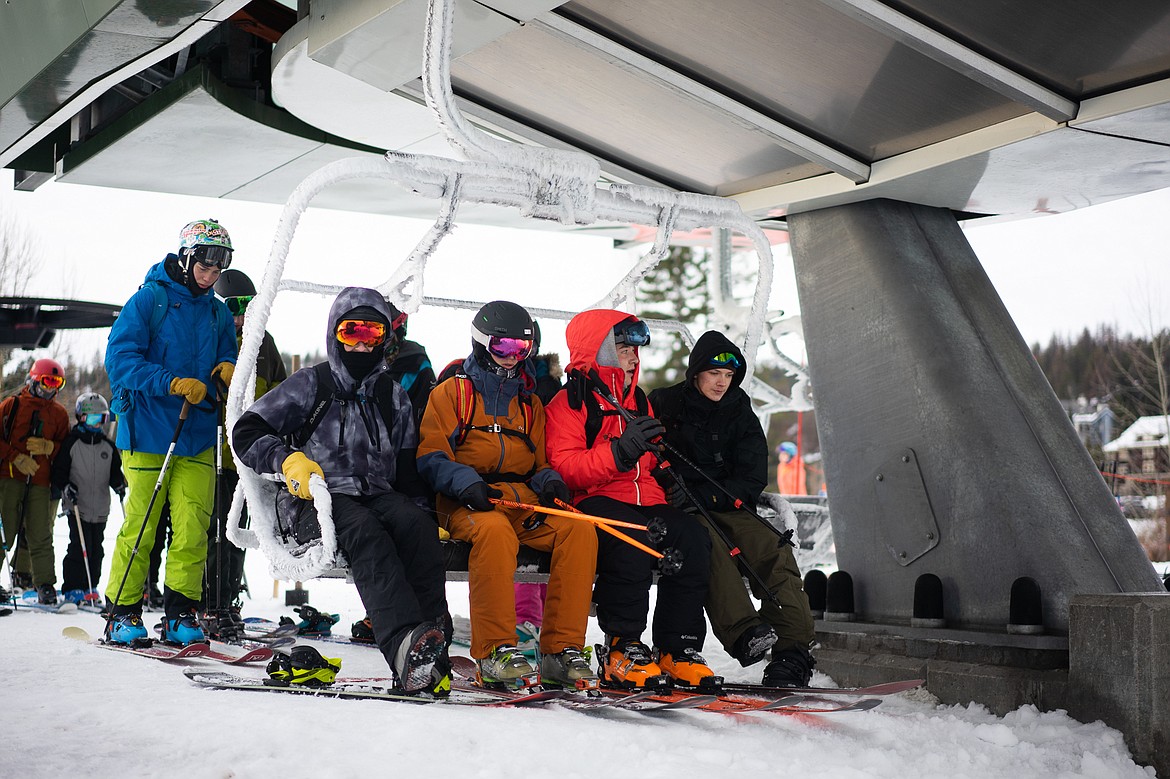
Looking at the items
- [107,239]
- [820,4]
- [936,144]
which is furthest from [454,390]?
[107,239]

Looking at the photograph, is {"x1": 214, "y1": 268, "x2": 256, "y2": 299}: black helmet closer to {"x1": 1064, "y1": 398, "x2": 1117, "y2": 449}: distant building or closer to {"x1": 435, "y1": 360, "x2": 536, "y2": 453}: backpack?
{"x1": 435, "y1": 360, "x2": 536, "y2": 453}: backpack

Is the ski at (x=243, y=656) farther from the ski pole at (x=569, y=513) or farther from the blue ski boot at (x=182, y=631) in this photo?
the ski pole at (x=569, y=513)

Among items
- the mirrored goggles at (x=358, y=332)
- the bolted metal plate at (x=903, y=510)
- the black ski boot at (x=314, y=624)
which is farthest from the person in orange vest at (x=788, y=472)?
the mirrored goggles at (x=358, y=332)

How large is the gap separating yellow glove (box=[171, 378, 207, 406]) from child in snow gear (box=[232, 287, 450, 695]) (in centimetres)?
128

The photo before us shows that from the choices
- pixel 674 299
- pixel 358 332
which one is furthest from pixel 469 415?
pixel 674 299

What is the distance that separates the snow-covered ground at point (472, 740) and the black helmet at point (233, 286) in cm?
281

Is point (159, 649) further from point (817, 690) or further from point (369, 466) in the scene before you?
point (817, 690)

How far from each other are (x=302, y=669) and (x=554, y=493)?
1245mm

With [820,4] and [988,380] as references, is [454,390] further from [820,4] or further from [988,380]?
[988,380]

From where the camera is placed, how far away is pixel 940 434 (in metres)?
5.77

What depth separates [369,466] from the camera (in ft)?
15.3

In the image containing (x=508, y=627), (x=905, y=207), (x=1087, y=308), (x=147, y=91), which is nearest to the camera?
(x=508, y=627)

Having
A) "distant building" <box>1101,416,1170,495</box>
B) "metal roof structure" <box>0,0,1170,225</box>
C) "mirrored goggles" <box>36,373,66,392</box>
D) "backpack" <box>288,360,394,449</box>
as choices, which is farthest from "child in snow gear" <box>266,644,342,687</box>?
"distant building" <box>1101,416,1170,495</box>

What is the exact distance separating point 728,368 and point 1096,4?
2.19 m
